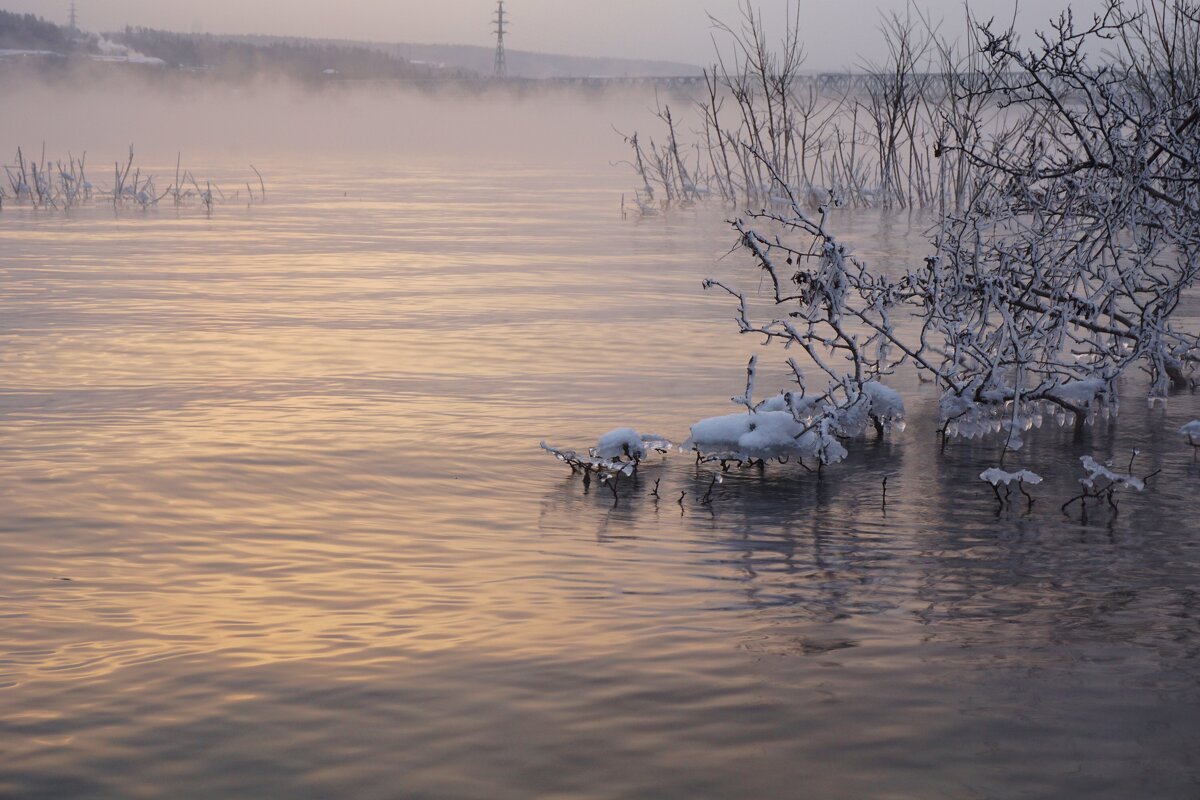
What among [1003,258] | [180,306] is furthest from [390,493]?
[180,306]

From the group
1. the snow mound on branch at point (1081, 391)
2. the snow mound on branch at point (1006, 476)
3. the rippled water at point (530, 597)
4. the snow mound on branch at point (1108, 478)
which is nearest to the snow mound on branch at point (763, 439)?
the rippled water at point (530, 597)

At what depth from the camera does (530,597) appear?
5125 millimetres

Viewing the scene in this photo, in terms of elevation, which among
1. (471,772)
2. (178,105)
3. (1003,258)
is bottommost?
(471,772)

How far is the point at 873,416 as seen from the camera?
313 inches

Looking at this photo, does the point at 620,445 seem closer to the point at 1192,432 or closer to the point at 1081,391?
the point at 1081,391

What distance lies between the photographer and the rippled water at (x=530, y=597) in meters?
3.82

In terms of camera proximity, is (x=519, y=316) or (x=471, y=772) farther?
(x=519, y=316)

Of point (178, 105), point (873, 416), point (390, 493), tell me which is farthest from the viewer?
point (178, 105)

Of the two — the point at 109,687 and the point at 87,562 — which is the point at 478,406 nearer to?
the point at 87,562

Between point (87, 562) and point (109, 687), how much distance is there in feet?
4.66

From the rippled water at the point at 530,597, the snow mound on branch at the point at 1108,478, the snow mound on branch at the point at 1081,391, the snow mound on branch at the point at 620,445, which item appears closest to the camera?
the rippled water at the point at 530,597

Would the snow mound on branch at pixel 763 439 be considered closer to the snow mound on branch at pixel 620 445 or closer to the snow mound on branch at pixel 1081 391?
the snow mound on branch at pixel 620 445

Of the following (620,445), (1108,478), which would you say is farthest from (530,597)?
(1108,478)

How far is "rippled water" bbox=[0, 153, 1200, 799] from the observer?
3.82m
